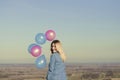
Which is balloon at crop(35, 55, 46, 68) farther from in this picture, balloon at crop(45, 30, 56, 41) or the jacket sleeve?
the jacket sleeve

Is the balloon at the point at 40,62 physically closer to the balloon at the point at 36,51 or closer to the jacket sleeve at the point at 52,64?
the balloon at the point at 36,51

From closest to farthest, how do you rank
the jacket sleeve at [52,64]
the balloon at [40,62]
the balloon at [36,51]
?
the jacket sleeve at [52,64] < the balloon at [40,62] < the balloon at [36,51]

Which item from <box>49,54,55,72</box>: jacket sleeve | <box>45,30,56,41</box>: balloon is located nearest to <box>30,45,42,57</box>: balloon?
<box>45,30,56,41</box>: balloon

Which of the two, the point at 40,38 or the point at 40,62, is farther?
the point at 40,38

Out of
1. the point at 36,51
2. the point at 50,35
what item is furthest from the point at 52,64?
the point at 50,35

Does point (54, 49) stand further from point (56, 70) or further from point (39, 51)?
point (39, 51)

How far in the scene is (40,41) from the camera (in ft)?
31.6

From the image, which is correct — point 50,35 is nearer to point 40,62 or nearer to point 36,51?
point 36,51

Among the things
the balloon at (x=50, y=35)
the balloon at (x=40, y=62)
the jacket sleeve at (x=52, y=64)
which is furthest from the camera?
A: the balloon at (x=50, y=35)

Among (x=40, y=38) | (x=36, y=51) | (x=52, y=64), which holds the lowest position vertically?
(x=52, y=64)

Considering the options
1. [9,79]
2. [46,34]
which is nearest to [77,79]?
[9,79]

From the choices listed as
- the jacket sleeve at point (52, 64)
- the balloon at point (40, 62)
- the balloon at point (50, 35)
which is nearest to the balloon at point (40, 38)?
the balloon at point (50, 35)

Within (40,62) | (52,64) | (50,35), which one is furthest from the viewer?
(50,35)

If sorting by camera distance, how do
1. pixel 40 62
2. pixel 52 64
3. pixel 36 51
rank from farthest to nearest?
pixel 36 51 → pixel 40 62 → pixel 52 64
